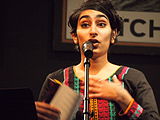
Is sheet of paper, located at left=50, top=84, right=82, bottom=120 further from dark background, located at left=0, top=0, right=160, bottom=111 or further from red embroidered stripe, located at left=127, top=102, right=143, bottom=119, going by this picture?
dark background, located at left=0, top=0, right=160, bottom=111

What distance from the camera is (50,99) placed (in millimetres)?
1136

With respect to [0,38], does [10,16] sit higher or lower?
higher

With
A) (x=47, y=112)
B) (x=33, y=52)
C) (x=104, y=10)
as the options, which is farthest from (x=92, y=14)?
(x=33, y=52)

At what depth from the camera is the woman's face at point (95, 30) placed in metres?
1.29

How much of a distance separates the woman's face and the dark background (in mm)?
684

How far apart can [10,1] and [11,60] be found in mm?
347

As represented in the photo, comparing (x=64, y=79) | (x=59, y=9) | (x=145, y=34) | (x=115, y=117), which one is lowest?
(x=115, y=117)

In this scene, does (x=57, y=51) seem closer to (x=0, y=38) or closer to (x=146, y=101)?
(x=0, y=38)

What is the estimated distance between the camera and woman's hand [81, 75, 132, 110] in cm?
118

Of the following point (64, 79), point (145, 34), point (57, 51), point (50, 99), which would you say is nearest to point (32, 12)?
point (57, 51)

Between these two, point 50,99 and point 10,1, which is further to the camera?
point 10,1

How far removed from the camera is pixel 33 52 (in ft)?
6.61

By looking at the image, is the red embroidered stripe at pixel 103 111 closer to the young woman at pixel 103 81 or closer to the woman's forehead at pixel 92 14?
the young woman at pixel 103 81

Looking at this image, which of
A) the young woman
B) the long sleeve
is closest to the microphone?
the young woman
